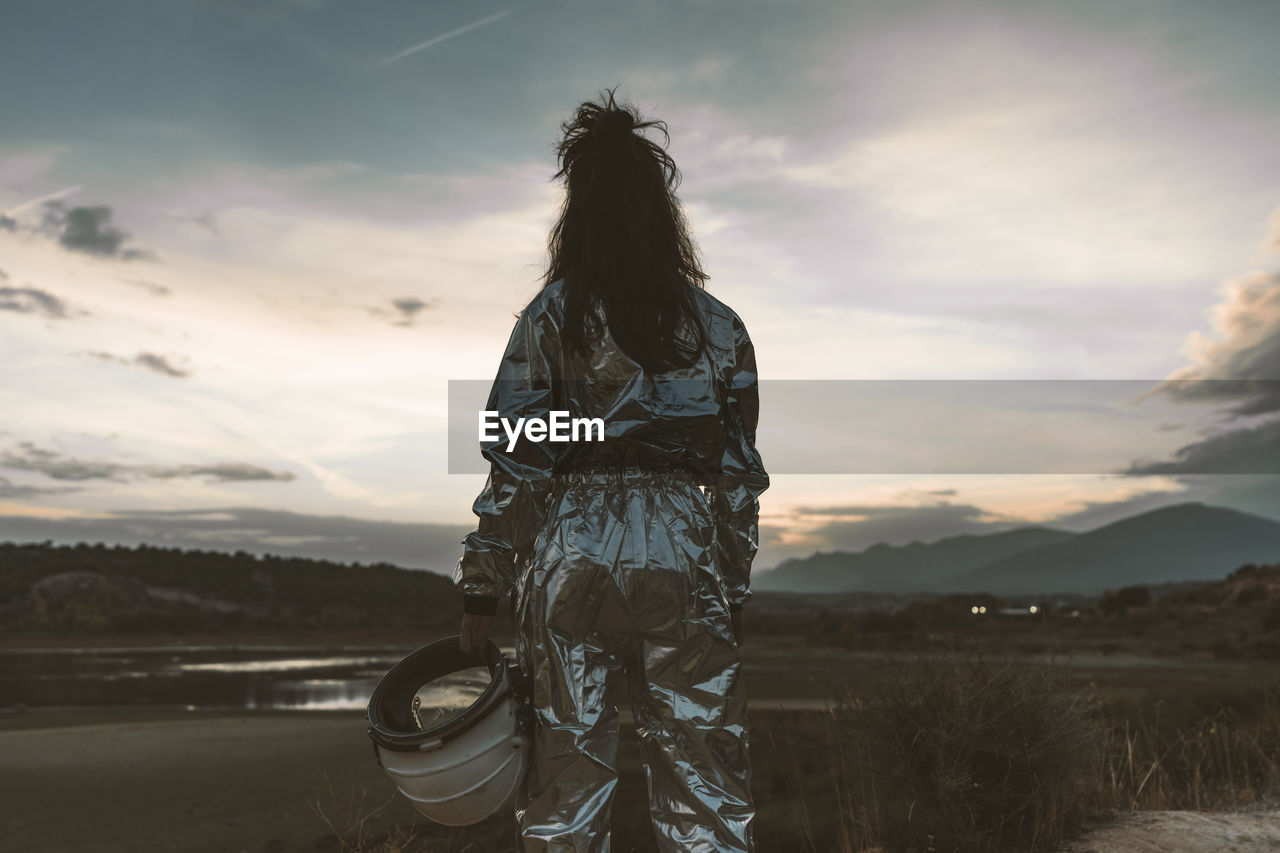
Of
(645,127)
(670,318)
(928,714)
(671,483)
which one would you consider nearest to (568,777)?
(671,483)

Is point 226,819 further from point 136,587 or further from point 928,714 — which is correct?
point 136,587

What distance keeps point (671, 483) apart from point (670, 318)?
47 centimetres

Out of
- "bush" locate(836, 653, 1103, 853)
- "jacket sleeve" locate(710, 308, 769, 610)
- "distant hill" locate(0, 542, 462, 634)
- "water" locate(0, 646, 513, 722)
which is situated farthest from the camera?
"distant hill" locate(0, 542, 462, 634)

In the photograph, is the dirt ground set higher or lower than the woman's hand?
lower

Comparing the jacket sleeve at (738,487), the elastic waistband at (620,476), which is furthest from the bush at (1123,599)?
the elastic waistband at (620,476)

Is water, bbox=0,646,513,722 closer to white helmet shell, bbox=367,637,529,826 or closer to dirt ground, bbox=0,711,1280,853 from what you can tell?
dirt ground, bbox=0,711,1280,853

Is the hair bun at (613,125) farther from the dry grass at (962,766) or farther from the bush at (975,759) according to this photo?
the bush at (975,759)

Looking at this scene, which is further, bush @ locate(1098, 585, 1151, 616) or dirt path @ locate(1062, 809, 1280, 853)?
bush @ locate(1098, 585, 1151, 616)

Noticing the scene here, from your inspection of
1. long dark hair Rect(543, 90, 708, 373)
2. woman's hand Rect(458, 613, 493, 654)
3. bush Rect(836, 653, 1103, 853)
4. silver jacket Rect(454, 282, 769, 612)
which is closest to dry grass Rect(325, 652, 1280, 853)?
bush Rect(836, 653, 1103, 853)

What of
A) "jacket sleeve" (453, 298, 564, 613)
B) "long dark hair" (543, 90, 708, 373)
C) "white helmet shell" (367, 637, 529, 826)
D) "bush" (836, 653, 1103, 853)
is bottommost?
"bush" (836, 653, 1103, 853)

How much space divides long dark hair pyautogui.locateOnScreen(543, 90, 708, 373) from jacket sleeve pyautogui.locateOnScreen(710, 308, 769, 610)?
21 centimetres

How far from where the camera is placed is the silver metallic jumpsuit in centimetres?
245

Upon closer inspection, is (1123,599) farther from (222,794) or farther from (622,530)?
(622,530)

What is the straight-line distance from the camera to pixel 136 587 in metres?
31.4
